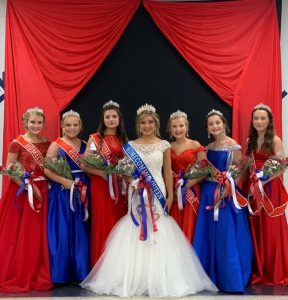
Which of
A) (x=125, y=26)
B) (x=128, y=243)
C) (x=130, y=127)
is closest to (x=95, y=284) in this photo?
(x=128, y=243)

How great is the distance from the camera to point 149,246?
285cm

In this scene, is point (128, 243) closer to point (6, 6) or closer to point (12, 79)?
point (12, 79)

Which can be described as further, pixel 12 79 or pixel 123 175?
pixel 12 79

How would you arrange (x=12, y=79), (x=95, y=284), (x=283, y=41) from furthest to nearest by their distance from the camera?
(x=283, y=41), (x=12, y=79), (x=95, y=284)

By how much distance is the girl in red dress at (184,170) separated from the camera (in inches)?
122

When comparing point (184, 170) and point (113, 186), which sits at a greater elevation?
point (184, 170)

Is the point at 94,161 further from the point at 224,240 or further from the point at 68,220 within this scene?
the point at 224,240

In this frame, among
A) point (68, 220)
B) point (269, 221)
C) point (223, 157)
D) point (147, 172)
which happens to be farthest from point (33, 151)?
point (269, 221)

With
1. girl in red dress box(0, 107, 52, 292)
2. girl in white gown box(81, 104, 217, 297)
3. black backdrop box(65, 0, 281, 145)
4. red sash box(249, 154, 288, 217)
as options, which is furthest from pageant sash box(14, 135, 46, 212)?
red sash box(249, 154, 288, 217)

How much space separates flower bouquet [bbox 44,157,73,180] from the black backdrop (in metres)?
0.95

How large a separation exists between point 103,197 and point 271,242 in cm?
130

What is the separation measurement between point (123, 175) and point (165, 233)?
504 millimetres

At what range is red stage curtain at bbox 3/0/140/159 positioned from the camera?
379 centimetres

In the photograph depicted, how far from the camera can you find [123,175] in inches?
119
